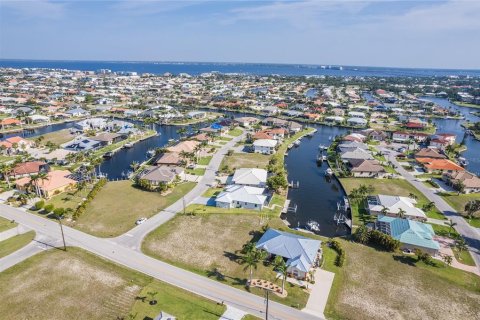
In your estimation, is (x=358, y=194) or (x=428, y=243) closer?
(x=428, y=243)

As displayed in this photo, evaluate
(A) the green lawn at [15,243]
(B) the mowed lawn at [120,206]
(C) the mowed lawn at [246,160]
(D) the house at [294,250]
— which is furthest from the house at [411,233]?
(A) the green lawn at [15,243]

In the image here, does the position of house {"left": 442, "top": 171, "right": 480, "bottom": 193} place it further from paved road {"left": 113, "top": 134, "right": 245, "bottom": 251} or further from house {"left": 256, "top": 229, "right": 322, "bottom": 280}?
A: paved road {"left": 113, "top": 134, "right": 245, "bottom": 251}

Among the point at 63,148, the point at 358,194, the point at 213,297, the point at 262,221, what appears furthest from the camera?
the point at 63,148

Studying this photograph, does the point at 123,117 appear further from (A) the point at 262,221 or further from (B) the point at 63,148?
(A) the point at 262,221

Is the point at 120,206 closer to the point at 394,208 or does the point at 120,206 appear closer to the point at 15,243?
the point at 15,243

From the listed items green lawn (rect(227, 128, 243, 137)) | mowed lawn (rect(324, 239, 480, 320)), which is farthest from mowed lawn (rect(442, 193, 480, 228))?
green lawn (rect(227, 128, 243, 137))

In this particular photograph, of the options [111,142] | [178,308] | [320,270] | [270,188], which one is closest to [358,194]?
[270,188]
